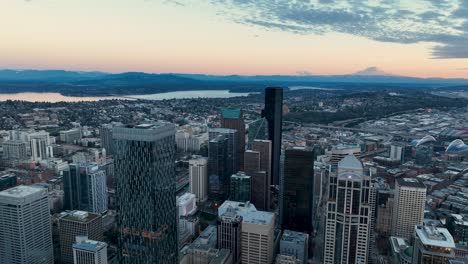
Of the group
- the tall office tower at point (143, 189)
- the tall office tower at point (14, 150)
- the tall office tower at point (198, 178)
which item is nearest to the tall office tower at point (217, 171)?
the tall office tower at point (198, 178)

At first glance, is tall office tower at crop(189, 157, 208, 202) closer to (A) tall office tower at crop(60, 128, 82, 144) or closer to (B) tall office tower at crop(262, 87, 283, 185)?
(B) tall office tower at crop(262, 87, 283, 185)

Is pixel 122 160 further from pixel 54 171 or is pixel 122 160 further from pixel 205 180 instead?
pixel 54 171

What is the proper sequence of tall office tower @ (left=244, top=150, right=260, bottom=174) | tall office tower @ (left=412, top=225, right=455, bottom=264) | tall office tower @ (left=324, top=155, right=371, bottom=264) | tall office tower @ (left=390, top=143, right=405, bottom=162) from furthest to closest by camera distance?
1. tall office tower @ (left=390, top=143, right=405, bottom=162)
2. tall office tower @ (left=244, top=150, right=260, bottom=174)
3. tall office tower @ (left=324, top=155, right=371, bottom=264)
4. tall office tower @ (left=412, top=225, right=455, bottom=264)

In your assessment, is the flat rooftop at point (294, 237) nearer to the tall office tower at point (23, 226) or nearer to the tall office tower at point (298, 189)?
the tall office tower at point (298, 189)

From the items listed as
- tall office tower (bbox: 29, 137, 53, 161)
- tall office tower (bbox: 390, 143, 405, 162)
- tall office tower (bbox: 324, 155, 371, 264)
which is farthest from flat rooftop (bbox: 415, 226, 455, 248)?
tall office tower (bbox: 29, 137, 53, 161)

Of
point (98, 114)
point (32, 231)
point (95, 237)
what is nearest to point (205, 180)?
point (95, 237)

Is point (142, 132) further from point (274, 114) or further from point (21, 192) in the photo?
point (274, 114)
